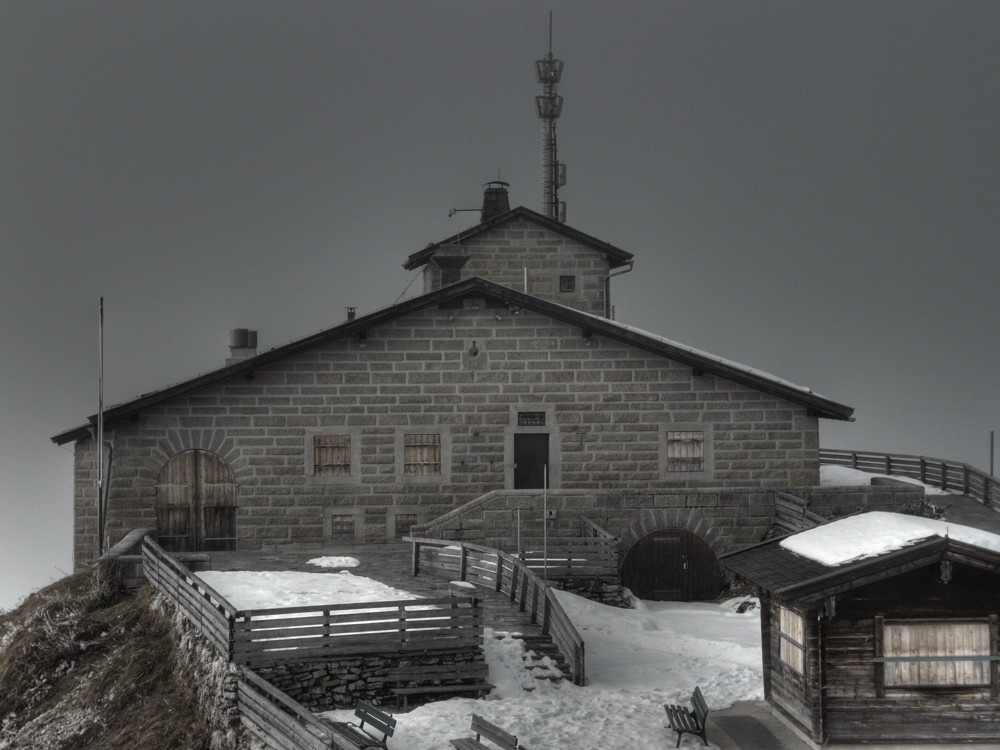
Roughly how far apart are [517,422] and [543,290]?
1175 centimetres

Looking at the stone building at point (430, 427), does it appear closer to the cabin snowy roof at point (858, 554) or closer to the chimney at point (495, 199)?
the cabin snowy roof at point (858, 554)

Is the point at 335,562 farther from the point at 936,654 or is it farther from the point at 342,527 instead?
the point at 936,654

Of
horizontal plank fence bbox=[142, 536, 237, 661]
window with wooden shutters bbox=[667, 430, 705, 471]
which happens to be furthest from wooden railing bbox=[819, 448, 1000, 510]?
horizontal plank fence bbox=[142, 536, 237, 661]

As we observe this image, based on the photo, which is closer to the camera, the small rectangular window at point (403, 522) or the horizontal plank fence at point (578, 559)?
the horizontal plank fence at point (578, 559)

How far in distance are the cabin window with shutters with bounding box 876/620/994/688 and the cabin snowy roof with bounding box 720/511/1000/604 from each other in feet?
3.46

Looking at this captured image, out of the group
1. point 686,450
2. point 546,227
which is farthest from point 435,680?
point 546,227

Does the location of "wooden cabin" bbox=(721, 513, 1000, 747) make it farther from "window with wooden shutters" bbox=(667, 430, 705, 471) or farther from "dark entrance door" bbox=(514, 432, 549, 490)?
"dark entrance door" bbox=(514, 432, 549, 490)

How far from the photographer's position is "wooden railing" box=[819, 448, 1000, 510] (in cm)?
3528

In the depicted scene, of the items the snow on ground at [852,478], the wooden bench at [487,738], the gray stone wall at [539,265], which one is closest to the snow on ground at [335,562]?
the wooden bench at [487,738]

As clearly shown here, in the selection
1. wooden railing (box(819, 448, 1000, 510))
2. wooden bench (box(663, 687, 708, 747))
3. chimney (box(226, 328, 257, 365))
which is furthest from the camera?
chimney (box(226, 328, 257, 365))

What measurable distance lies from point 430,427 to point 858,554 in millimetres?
15347

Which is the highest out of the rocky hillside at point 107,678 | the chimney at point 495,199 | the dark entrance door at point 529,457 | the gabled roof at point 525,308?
the chimney at point 495,199

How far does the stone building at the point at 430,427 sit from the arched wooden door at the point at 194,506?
0.04 meters

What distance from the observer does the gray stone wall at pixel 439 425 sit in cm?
3131
